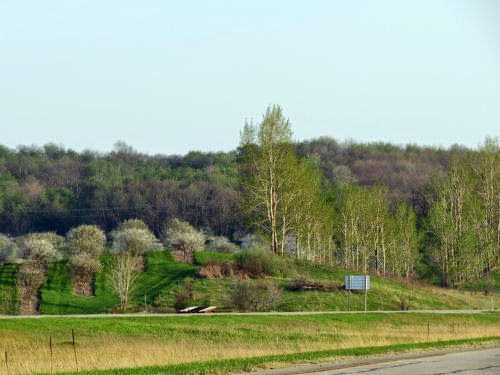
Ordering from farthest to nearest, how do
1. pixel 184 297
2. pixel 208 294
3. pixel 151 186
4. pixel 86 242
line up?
pixel 151 186 → pixel 86 242 → pixel 208 294 → pixel 184 297

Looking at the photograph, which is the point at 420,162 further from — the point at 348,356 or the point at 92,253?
the point at 348,356

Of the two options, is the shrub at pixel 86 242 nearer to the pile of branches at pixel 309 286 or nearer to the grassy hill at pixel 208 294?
the grassy hill at pixel 208 294

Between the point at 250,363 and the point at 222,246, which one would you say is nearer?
the point at 250,363

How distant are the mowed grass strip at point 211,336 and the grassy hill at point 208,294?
9.55 meters

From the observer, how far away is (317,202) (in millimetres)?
87688

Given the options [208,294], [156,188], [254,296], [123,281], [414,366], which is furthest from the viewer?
[156,188]

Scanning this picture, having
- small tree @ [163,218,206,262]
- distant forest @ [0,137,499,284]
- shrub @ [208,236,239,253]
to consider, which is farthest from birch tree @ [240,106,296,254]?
distant forest @ [0,137,499,284]

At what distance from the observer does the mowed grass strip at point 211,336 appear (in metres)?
29.9

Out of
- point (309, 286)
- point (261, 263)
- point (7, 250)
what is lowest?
point (309, 286)

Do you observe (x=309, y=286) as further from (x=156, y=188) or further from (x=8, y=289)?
(x=156, y=188)

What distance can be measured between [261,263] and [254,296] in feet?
36.1

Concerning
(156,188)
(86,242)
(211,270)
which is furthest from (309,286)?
(156,188)

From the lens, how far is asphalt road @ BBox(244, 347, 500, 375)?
24.8 meters

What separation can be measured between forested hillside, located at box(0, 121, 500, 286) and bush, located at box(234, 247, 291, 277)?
7.21 metres
